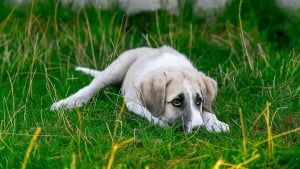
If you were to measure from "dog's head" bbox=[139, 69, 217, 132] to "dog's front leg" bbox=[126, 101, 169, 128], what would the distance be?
0.13 feet

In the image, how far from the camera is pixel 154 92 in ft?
20.6

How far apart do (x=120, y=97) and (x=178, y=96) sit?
104cm

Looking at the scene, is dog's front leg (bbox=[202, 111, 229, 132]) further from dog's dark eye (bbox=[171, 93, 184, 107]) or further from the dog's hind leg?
the dog's hind leg

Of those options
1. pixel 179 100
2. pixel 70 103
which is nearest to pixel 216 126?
pixel 179 100

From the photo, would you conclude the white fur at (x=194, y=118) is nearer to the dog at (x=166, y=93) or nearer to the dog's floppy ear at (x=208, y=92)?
the dog at (x=166, y=93)

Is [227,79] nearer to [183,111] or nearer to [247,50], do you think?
[247,50]

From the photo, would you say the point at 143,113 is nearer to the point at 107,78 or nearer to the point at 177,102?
the point at 177,102

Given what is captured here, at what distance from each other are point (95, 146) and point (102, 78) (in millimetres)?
1834

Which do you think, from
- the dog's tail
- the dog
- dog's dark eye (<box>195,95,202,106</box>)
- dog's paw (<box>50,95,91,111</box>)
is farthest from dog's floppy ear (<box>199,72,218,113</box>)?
the dog's tail

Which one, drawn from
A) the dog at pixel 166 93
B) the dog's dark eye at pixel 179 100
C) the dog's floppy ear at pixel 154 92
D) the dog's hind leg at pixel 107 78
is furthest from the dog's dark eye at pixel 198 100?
the dog's hind leg at pixel 107 78

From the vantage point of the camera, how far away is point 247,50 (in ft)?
27.3

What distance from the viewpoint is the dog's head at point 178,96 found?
19.9 feet

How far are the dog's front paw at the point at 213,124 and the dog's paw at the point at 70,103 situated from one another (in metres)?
1.14

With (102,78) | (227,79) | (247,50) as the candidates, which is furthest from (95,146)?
(247,50)
